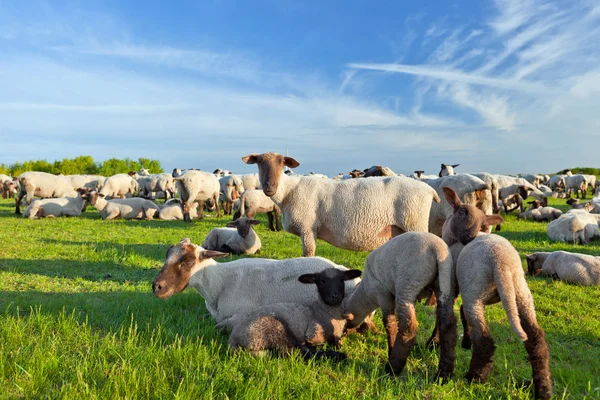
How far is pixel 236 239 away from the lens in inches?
426

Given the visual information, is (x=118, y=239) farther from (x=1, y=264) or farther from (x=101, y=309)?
(x=101, y=309)

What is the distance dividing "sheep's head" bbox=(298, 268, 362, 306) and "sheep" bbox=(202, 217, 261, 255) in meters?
5.17

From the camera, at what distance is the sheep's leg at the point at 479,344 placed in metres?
3.61

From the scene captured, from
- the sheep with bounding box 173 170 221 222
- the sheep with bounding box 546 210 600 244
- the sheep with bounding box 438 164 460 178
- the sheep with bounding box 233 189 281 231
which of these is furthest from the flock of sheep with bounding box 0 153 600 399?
the sheep with bounding box 438 164 460 178

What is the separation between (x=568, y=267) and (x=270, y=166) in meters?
5.93

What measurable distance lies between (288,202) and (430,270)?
4568 mm

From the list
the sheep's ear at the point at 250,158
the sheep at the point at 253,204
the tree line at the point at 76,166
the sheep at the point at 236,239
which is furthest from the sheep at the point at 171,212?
the tree line at the point at 76,166

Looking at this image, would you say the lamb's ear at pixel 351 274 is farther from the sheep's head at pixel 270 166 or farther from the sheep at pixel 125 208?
the sheep at pixel 125 208

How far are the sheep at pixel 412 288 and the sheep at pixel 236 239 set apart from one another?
20.0 ft

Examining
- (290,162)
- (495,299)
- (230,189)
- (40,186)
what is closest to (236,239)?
(290,162)

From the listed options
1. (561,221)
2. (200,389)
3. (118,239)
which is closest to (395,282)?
(200,389)

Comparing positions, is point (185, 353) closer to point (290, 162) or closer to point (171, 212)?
point (290, 162)

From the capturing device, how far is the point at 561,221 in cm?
1309

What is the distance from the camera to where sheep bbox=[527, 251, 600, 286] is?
782 cm
